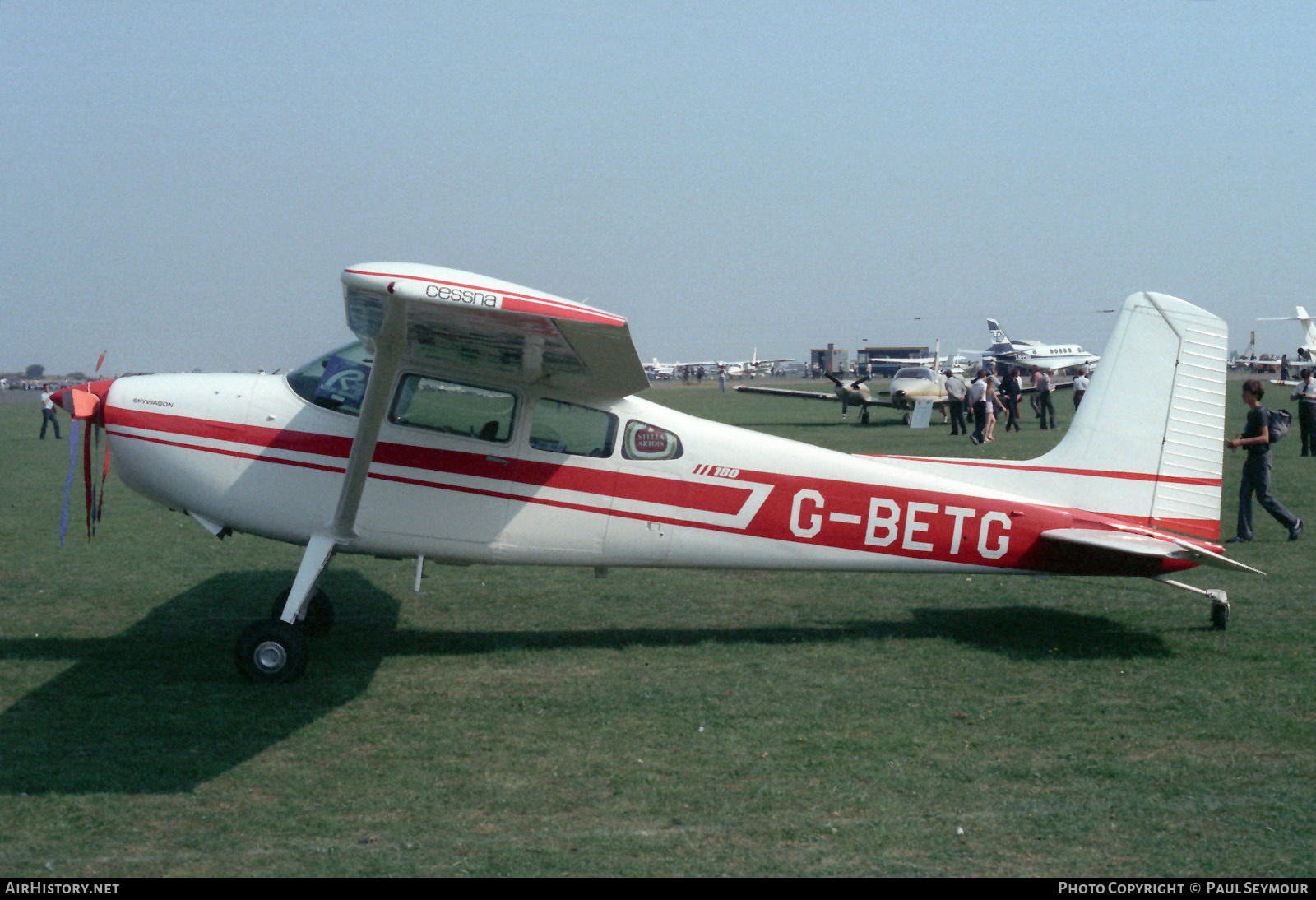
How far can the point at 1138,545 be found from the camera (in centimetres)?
700

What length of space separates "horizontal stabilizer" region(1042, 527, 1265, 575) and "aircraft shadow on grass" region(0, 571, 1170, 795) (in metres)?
0.73

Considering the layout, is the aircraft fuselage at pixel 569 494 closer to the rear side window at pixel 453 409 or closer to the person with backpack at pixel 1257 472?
the rear side window at pixel 453 409

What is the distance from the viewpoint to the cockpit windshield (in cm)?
709

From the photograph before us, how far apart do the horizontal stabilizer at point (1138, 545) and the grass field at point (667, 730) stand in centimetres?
67

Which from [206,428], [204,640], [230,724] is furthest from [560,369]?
[204,640]

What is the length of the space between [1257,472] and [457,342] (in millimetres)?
9375

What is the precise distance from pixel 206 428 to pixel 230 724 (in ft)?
6.92

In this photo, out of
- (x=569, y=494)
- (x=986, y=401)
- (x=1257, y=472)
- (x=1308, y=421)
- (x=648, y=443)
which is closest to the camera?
(x=569, y=494)

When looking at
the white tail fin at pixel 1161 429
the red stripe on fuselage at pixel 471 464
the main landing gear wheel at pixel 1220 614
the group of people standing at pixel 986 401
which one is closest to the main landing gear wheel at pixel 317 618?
the red stripe on fuselage at pixel 471 464

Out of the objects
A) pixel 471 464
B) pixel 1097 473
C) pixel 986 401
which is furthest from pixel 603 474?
pixel 986 401

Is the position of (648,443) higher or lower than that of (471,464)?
higher

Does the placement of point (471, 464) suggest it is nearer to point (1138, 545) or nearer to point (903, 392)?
point (1138, 545)

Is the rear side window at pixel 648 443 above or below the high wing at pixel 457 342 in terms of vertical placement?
below

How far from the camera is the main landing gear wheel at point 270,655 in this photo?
255 inches
